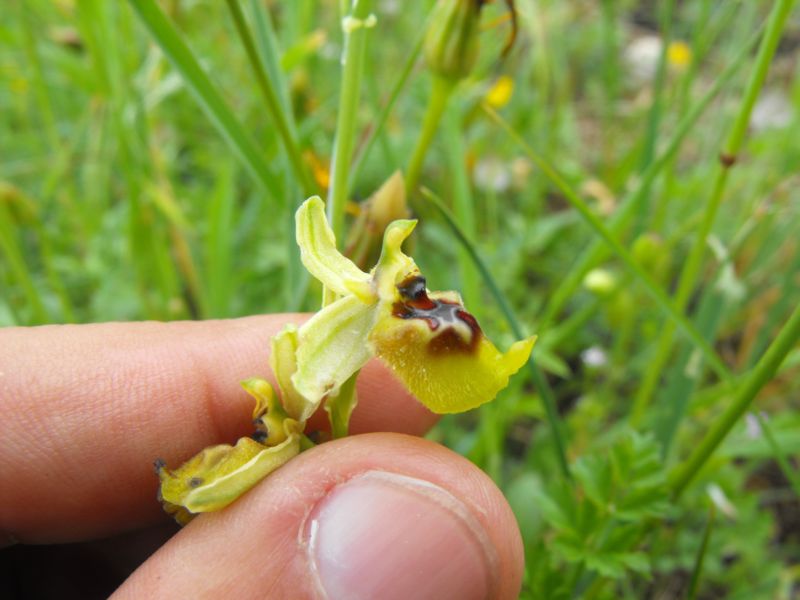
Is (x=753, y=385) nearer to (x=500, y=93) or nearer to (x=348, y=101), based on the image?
(x=348, y=101)

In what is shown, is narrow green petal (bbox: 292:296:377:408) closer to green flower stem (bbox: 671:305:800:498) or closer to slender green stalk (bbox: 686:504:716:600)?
green flower stem (bbox: 671:305:800:498)

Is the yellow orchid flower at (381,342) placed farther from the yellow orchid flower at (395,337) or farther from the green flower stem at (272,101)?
the green flower stem at (272,101)

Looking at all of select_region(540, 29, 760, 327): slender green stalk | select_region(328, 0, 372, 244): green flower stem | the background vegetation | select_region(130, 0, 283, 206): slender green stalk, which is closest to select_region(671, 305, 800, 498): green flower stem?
the background vegetation

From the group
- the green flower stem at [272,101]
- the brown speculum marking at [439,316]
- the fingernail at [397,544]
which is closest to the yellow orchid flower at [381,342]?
the brown speculum marking at [439,316]

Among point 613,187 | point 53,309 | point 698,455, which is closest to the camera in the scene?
point 698,455

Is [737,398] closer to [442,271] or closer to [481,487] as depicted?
[481,487]

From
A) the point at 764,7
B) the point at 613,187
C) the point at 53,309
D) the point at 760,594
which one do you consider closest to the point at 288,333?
the point at 760,594

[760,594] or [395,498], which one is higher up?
[395,498]
